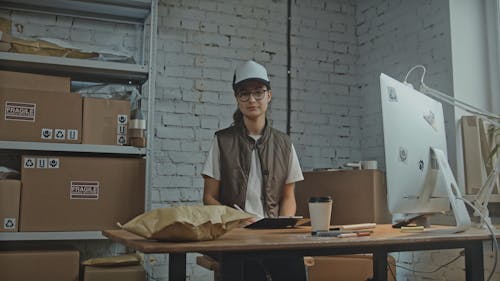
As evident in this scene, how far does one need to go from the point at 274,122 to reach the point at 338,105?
0.54m

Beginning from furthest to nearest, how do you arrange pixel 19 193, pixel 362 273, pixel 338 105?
pixel 338 105
pixel 362 273
pixel 19 193

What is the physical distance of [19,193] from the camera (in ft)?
8.07

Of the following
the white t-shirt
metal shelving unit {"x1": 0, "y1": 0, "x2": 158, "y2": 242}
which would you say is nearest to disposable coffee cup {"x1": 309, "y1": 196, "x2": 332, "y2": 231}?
the white t-shirt

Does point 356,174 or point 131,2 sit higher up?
point 131,2

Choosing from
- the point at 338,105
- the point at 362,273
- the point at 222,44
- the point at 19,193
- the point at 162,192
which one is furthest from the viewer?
the point at 338,105

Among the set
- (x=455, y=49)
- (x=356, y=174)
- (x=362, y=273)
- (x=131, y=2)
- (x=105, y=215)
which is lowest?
(x=362, y=273)

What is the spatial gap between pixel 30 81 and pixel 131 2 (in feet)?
2.32

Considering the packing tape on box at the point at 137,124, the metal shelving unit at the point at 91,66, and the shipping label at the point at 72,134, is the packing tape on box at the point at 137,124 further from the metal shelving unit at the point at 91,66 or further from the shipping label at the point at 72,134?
the shipping label at the point at 72,134

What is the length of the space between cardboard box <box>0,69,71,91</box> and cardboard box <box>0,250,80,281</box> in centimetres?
81

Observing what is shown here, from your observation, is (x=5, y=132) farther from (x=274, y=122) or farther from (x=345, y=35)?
(x=345, y=35)

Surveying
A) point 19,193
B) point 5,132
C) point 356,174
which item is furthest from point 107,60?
point 356,174

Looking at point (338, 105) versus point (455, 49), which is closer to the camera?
point (455, 49)

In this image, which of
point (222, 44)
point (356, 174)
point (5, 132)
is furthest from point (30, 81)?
point (356, 174)

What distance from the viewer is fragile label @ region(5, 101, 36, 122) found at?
2.48 meters
